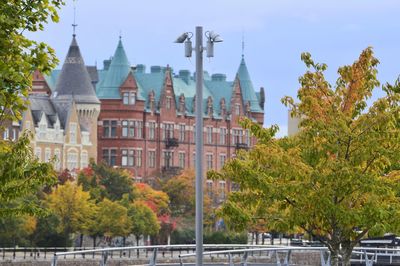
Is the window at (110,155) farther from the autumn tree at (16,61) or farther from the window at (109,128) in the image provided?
the autumn tree at (16,61)

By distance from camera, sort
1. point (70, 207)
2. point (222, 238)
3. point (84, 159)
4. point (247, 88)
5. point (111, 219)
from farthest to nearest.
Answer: point (247, 88), point (84, 159), point (222, 238), point (111, 219), point (70, 207)

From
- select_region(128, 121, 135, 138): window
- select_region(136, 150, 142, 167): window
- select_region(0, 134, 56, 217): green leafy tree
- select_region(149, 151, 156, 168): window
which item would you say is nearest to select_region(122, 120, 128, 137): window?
select_region(128, 121, 135, 138): window

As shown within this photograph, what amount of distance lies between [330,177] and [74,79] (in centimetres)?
10746

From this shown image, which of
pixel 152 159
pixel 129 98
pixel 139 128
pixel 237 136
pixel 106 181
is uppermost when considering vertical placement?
pixel 129 98

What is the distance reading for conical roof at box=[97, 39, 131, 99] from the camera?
152875 millimetres

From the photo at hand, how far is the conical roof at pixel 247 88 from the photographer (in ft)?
558

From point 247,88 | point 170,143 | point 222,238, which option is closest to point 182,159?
point 170,143

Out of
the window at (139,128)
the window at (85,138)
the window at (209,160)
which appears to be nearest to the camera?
the window at (85,138)

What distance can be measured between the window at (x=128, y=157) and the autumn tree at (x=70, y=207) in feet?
135

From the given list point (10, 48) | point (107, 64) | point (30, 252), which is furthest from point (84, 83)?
point (10, 48)

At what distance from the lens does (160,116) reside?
157750mm

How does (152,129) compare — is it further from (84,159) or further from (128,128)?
(84,159)

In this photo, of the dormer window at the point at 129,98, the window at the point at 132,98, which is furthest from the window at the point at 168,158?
the dormer window at the point at 129,98

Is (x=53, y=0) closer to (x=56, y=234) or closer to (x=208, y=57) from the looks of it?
(x=208, y=57)
